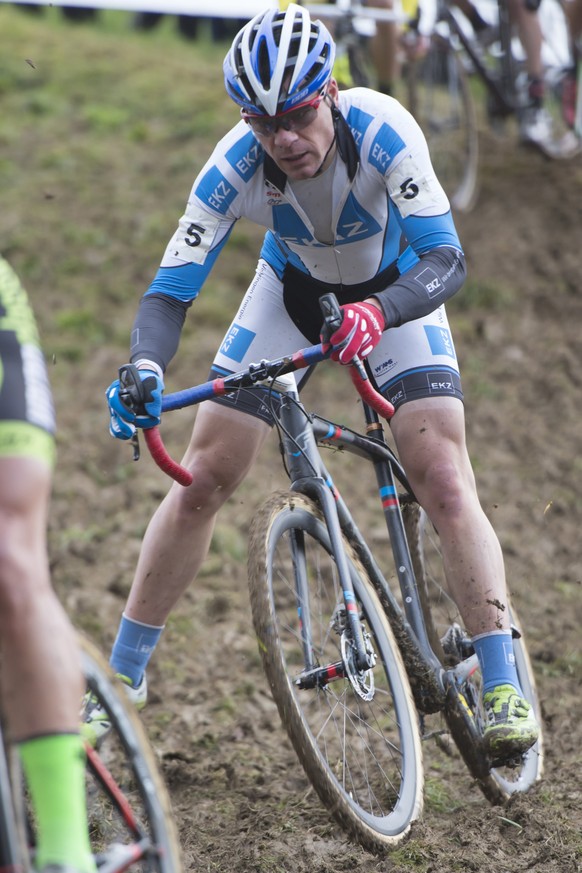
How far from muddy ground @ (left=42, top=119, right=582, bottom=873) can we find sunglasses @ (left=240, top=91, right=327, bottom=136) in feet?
8.43

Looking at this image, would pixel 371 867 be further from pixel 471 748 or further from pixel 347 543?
pixel 347 543

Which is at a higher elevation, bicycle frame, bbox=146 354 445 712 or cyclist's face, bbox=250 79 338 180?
cyclist's face, bbox=250 79 338 180

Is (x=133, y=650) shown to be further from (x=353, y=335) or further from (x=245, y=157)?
(x=245, y=157)

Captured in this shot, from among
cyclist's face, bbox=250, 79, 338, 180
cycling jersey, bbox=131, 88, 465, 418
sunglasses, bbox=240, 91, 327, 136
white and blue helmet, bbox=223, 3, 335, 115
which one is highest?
white and blue helmet, bbox=223, 3, 335, 115

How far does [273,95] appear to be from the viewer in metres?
3.69

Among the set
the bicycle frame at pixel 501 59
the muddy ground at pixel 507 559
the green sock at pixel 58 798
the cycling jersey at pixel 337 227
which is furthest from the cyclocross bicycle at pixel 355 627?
the bicycle frame at pixel 501 59

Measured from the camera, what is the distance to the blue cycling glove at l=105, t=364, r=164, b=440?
3463mm

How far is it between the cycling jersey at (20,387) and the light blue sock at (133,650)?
1.68 metres

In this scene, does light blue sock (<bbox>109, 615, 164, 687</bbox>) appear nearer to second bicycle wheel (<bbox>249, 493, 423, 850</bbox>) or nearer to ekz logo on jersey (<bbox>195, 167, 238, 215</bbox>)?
second bicycle wheel (<bbox>249, 493, 423, 850</bbox>)

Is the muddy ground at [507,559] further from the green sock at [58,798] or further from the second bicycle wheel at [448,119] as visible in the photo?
the green sock at [58,798]

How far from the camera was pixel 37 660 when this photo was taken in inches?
93.4

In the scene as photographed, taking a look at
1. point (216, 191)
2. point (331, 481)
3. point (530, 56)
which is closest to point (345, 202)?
point (216, 191)

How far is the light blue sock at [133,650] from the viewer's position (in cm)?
409

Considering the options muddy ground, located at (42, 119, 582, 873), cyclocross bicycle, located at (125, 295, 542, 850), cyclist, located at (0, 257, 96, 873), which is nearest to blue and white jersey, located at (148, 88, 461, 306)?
cyclocross bicycle, located at (125, 295, 542, 850)
